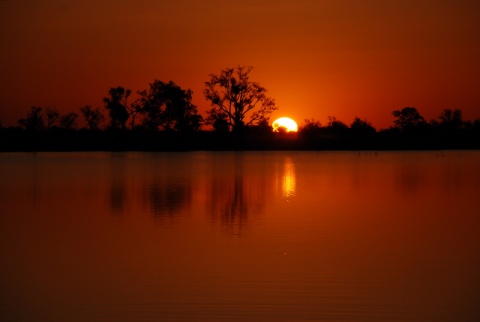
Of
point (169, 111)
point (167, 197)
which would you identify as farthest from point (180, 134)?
point (167, 197)

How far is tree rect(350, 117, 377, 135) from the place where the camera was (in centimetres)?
9394

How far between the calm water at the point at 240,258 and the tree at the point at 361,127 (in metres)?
73.5

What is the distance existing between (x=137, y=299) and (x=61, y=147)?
70.1 m

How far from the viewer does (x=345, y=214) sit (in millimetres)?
16188

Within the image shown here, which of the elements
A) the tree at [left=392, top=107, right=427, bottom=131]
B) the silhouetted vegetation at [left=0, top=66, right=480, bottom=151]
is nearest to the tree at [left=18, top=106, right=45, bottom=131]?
the silhouetted vegetation at [left=0, top=66, right=480, bottom=151]

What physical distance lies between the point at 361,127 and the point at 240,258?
8686 cm

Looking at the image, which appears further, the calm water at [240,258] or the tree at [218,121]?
the tree at [218,121]

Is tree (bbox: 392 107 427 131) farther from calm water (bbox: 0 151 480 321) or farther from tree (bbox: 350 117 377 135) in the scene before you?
calm water (bbox: 0 151 480 321)

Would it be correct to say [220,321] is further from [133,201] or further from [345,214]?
[133,201]

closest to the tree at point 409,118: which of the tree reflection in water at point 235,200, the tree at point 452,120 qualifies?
the tree at point 452,120

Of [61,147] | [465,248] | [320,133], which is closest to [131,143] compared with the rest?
[61,147]

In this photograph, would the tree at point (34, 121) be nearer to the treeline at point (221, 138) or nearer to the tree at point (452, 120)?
the treeline at point (221, 138)

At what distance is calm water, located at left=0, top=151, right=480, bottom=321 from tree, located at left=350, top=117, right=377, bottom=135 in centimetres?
7353

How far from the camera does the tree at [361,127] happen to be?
9394cm
